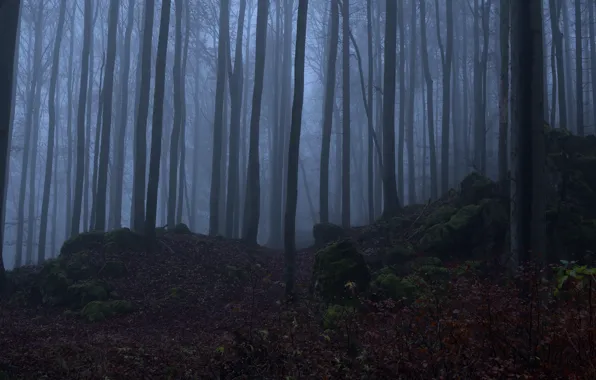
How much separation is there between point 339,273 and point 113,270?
7.24 meters

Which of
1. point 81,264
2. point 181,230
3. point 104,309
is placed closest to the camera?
point 104,309

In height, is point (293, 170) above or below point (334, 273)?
above

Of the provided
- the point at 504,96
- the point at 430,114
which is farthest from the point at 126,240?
the point at 430,114

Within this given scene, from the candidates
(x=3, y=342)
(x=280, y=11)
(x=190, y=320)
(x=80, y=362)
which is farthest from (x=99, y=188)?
(x=280, y=11)

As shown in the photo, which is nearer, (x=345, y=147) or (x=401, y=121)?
(x=345, y=147)

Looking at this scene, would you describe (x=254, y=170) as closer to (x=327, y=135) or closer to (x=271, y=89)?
(x=327, y=135)

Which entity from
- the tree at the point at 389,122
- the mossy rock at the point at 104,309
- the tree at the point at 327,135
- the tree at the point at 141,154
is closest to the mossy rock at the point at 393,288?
the mossy rock at the point at 104,309

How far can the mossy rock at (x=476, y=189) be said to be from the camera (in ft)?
44.4

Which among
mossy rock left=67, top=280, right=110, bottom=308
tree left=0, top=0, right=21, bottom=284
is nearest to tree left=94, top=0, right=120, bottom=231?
mossy rock left=67, top=280, right=110, bottom=308

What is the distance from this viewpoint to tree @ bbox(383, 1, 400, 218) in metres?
17.2

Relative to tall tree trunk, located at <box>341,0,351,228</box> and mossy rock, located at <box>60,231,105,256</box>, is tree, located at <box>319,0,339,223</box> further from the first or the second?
mossy rock, located at <box>60,231,105,256</box>

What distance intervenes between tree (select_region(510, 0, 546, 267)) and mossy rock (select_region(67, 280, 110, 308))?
919cm

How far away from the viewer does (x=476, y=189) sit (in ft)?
44.8

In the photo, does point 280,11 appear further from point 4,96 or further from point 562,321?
point 562,321
